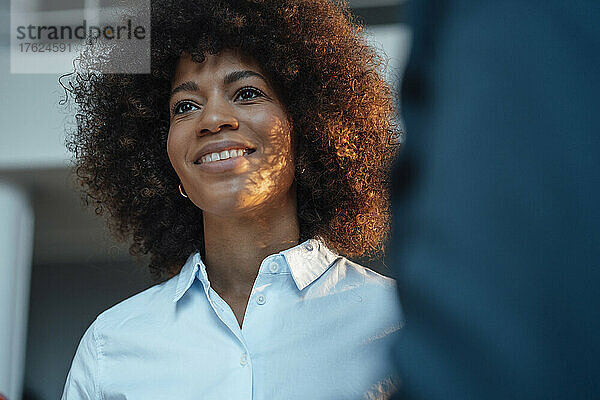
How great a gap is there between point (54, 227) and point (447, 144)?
265cm

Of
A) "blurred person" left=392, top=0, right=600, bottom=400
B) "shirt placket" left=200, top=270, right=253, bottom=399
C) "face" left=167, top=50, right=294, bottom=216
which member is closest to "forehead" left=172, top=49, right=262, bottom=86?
"face" left=167, top=50, right=294, bottom=216

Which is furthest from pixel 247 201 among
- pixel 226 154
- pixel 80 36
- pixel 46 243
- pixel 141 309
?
pixel 46 243

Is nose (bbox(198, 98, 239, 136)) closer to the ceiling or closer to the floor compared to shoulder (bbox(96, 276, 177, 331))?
closer to the ceiling

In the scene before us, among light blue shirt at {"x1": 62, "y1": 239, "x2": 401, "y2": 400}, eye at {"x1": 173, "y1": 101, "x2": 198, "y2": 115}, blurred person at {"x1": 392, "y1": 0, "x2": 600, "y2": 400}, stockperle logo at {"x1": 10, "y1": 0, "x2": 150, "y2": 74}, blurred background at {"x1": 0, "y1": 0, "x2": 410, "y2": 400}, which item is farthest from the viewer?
blurred background at {"x1": 0, "y1": 0, "x2": 410, "y2": 400}

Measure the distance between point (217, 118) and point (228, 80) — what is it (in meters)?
0.10

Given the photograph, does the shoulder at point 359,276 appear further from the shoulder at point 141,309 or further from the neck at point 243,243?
the shoulder at point 141,309

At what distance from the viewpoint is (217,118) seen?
156 cm

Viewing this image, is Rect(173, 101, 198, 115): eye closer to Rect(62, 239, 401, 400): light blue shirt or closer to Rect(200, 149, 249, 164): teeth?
Rect(200, 149, 249, 164): teeth

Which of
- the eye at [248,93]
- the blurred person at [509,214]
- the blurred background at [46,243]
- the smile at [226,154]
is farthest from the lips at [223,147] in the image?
the blurred person at [509,214]

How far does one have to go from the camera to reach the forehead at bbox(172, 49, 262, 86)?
1636 mm

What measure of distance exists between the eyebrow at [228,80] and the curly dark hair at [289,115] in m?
0.05

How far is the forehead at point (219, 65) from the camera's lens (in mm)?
1636

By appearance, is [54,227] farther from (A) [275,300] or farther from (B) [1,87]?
(A) [275,300]

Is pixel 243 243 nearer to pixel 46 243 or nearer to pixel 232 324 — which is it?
pixel 232 324
